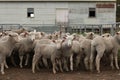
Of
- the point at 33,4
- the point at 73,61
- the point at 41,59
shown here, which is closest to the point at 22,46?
the point at 41,59

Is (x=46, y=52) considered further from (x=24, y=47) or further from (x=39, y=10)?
(x=39, y=10)

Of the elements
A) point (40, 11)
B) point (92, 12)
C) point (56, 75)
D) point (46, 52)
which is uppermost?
point (40, 11)

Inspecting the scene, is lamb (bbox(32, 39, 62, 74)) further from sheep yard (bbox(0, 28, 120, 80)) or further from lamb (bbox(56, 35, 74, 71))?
lamb (bbox(56, 35, 74, 71))

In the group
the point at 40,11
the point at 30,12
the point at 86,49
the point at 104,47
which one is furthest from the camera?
the point at 30,12

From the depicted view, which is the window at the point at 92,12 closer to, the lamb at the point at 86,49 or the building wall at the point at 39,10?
the building wall at the point at 39,10

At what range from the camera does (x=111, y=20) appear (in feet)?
128

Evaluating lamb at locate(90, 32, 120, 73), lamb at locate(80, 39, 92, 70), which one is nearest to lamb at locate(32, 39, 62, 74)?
lamb at locate(80, 39, 92, 70)

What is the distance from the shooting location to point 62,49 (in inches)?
511

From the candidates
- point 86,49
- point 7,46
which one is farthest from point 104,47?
point 7,46

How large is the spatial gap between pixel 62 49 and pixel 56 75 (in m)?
0.93

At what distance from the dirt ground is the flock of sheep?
27 cm

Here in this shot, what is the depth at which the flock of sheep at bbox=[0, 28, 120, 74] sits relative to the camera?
515 inches

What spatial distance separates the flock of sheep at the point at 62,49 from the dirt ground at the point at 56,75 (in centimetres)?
27

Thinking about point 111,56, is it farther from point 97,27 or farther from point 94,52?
point 97,27
